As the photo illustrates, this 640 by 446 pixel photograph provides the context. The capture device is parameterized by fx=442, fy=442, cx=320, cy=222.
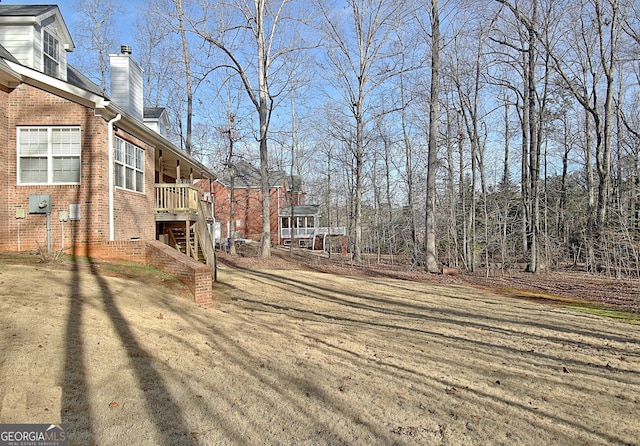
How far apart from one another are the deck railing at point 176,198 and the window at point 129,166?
1.26 meters

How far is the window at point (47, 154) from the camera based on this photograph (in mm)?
10398

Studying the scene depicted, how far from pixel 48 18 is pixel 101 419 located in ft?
41.5

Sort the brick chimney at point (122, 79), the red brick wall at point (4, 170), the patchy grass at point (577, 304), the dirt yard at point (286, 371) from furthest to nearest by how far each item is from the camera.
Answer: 1. the brick chimney at point (122, 79)
2. the red brick wall at point (4, 170)
3. the patchy grass at point (577, 304)
4. the dirt yard at point (286, 371)

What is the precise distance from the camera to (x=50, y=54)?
12492 millimetres

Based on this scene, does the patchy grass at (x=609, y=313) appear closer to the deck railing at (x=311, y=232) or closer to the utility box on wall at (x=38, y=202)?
the utility box on wall at (x=38, y=202)

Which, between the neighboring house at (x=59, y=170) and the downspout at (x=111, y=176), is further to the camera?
the downspout at (x=111, y=176)

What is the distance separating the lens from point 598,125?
66.1ft

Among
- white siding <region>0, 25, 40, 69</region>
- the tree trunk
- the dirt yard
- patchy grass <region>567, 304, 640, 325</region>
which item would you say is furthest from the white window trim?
patchy grass <region>567, 304, 640, 325</region>

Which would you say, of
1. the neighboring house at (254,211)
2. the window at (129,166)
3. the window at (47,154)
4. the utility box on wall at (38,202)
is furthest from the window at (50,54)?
the neighboring house at (254,211)

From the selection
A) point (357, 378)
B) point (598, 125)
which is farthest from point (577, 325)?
point (598, 125)

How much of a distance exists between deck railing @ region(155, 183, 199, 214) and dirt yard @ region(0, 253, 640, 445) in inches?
214

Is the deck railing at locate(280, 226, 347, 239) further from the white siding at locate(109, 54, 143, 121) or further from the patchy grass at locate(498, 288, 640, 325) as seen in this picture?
the patchy grass at locate(498, 288, 640, 325)

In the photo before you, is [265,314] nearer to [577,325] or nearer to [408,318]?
[408,318]

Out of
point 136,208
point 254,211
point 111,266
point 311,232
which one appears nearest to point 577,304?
point 111,266
